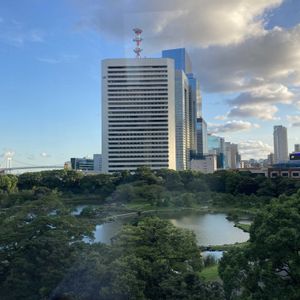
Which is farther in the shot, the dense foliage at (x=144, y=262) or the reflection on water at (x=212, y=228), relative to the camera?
the reflection on water at (x=212, y=228)

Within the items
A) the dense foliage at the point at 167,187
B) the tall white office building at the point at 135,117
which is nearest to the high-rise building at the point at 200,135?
the tall white office building at the point at 135,117

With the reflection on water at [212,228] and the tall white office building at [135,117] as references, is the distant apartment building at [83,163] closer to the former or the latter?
the tall white office building at [135,117]

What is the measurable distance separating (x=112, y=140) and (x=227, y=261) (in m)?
37.3

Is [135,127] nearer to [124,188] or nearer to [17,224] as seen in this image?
[124,188]

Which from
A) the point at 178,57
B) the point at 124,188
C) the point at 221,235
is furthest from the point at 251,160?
the point at 221,235

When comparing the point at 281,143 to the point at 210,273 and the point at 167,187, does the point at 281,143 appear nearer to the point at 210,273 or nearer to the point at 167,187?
the point at 167,187

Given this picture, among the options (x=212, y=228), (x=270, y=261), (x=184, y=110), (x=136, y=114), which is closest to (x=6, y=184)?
(x=212, y=228)

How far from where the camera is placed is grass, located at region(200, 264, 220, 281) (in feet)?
21.7

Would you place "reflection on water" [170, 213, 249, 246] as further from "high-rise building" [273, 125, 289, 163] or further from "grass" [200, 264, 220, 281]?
"high-rise building" [273, 125, 289, 163]

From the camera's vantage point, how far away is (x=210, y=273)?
711 cm

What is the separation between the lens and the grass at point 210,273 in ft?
21.7

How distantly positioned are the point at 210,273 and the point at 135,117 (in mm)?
34648

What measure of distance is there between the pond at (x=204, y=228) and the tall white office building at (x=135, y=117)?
22716 millimetres

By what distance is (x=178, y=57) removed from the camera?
58094mm
